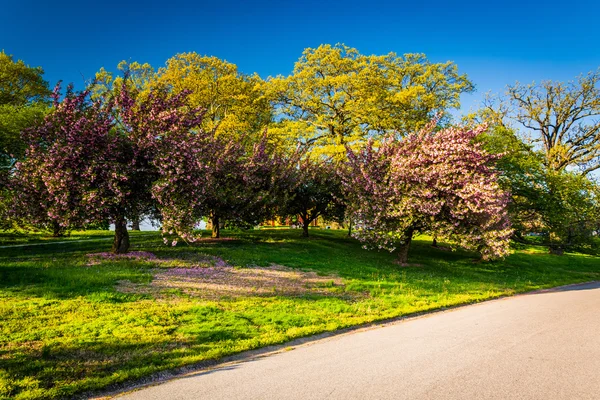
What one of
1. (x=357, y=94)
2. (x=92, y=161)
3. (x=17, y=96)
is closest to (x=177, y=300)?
(x=92, y=161)

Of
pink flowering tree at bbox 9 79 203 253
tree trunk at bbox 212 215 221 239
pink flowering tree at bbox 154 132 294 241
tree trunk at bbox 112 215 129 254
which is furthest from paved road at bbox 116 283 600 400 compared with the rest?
tree trunk at bbox 212 215 221 239

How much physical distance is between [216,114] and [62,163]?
83.8 ft

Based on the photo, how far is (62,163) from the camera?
1453 centimetres

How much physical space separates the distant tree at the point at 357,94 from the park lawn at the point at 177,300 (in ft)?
51.2

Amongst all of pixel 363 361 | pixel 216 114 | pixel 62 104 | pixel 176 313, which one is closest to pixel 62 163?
pixel 62 104

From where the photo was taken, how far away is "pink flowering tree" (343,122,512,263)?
1958 cm

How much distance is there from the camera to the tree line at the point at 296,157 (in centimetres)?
1520

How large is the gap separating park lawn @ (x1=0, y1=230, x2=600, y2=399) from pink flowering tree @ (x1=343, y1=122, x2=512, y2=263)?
2460mm

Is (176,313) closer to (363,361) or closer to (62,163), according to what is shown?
(363,361)

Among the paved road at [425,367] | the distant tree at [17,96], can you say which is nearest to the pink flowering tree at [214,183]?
the paved road at [425,367]

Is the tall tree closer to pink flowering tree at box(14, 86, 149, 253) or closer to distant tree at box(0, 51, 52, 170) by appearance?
distant tree at box(0, 51, 52, 170)

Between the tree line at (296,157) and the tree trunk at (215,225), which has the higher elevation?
the tree line at (296,157)

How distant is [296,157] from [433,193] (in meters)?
10.8

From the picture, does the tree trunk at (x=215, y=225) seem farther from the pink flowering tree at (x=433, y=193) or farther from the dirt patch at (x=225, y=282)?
the pink flowering tree at (x=433, y=193)
